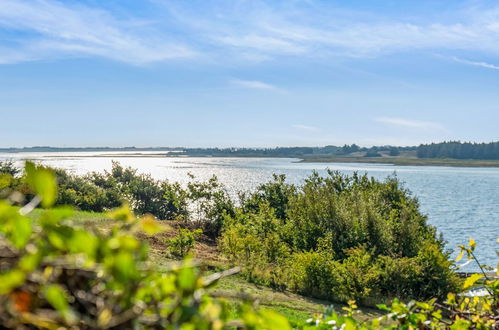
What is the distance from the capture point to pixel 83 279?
137 centimetres

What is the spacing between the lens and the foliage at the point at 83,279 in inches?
43.9

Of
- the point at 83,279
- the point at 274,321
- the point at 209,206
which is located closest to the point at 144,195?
the point at 209,206

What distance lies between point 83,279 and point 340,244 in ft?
65.7

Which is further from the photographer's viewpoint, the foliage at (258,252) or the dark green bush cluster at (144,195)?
the dark green bush cluster at (144,195)

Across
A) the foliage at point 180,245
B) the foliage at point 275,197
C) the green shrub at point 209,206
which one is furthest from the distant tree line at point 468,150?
the foliage at point 180,245

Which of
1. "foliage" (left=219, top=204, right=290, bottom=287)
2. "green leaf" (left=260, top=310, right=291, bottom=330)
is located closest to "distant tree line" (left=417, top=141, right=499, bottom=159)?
"foliage" (left=219, top=204, right=290, bottom=287)

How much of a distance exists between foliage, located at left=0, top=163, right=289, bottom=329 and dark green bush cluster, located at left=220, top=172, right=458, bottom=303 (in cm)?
1522

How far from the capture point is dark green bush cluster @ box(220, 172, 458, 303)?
16.4 m

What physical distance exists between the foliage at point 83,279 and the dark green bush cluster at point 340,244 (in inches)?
599

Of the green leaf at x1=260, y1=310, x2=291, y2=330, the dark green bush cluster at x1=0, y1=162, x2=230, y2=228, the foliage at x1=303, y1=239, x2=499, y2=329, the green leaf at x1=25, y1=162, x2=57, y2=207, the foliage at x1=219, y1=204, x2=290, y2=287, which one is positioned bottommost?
the foliage at x1=219, y1=204, x2=290, y2=287

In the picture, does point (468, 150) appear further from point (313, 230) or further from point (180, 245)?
point (180, 245)

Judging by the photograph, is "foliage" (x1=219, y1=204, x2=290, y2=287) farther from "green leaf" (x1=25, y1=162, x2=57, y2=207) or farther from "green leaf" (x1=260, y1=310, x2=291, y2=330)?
"green leaf" (x1=25, y1=162, x2=57, y2=207)

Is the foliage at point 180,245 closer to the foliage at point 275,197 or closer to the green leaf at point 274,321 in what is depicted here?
the foliage at point 275,197

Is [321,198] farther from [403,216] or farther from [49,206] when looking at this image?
[49,206]
